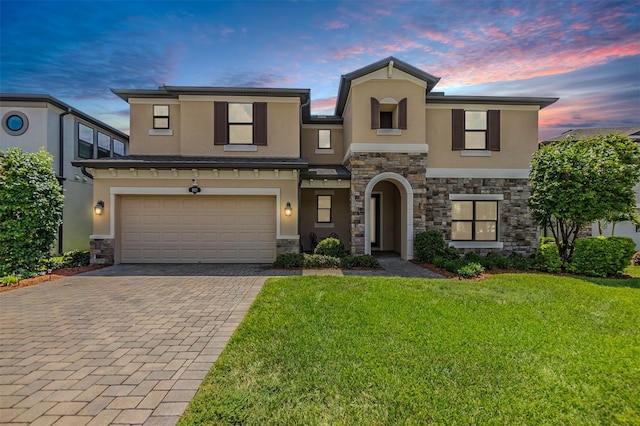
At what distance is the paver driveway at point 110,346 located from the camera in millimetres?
2924

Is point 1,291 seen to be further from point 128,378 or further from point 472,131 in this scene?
point 472,131

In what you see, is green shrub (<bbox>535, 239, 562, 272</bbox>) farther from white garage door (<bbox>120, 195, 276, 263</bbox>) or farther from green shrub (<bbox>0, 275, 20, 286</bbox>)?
green shrub (<bbox>0, 275, 20, 286</bbox>)

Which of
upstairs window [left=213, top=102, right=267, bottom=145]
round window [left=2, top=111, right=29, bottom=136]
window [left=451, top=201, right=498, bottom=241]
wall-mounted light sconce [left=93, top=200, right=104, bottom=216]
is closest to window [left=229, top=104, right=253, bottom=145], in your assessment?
upstairs window [left=213, top=102, right=267, bottom=145]

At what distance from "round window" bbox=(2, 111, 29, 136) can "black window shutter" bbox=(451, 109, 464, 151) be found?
18.1m

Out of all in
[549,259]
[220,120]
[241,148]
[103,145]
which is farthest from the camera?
[103,145]

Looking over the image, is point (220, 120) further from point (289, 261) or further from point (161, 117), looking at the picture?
point (289, 261)

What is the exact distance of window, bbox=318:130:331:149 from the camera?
48.0 feet

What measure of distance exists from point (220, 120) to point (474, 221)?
36.8ft

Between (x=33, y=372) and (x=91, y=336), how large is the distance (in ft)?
3.42

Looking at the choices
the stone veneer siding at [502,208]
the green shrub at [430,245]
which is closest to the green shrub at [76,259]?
the green shrub at [430,245]

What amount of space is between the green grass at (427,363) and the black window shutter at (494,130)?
24.7 ft

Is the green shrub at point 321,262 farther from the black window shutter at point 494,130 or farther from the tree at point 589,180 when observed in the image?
the black window shutter at point 494,130

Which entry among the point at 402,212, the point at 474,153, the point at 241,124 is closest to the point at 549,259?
the point at 474,153

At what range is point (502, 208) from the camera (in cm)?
1230
